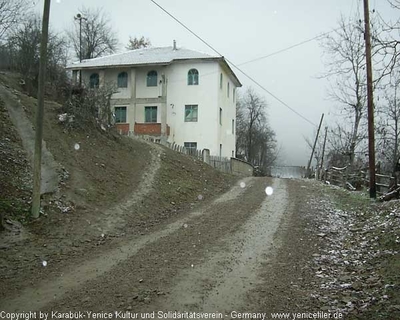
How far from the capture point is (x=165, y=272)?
22.5 feet

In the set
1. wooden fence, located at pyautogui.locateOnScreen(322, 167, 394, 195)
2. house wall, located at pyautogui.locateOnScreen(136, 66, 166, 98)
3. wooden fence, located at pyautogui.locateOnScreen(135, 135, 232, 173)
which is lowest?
wooden fence, located at pyautogui.locateOnScreen(322, 167, 394, 195)

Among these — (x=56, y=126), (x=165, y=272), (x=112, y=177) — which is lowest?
(x=165, y=272)

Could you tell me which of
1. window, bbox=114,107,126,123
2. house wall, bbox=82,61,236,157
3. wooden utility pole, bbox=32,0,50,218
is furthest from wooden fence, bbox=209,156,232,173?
wooden utility pole, bbox=32,0,50,218

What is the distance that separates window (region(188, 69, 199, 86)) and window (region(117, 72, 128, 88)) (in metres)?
6.00

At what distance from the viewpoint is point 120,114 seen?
35844 mm

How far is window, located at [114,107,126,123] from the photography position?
35647mm

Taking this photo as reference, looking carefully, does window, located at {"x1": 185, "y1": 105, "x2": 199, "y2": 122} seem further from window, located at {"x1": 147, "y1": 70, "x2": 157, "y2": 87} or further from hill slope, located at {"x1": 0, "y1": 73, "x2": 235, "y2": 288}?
hill slope, located at {"x1": 0, "y1": 73, "x2": 235, "y2": 288}

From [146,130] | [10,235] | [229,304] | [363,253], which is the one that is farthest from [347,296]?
[146,130]

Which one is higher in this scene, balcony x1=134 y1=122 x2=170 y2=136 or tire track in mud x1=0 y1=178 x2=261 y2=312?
balcony x1=134 y1=122 x2=170 y2=136

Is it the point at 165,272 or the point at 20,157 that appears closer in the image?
the point at 165,272

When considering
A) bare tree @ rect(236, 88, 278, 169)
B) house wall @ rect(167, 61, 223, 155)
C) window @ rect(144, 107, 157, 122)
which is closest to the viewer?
house wall @ rect(167, 61, 223, 155)

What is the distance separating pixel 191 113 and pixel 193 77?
324 centimetres

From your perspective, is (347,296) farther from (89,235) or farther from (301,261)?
(89,235)

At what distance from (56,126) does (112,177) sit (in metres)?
3.93
